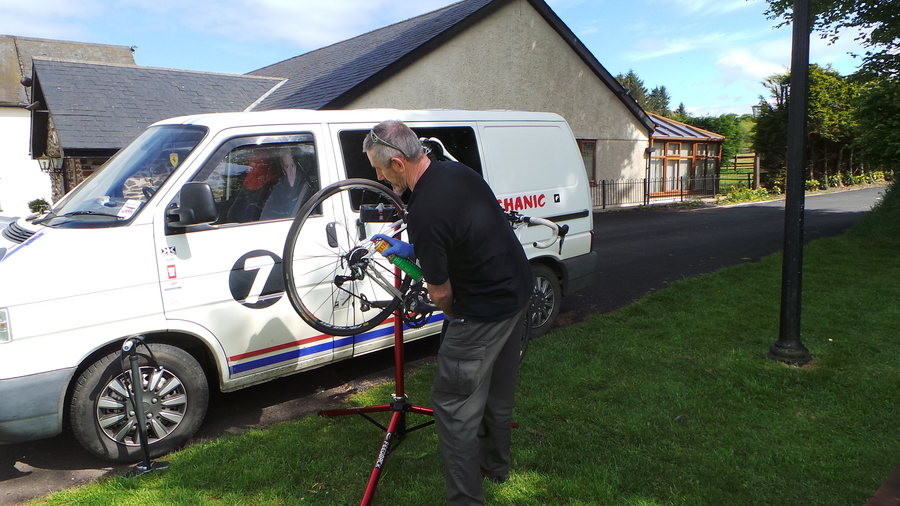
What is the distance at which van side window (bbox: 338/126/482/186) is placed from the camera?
459 centimetres

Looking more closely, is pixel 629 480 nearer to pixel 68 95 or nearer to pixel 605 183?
pixel 68 95

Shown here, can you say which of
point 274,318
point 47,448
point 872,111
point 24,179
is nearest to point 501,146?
point 274,318

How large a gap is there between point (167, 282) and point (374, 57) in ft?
48.4

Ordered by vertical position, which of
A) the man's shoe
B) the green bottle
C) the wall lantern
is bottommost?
the man's shoe

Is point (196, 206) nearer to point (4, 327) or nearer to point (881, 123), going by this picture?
point (4, 327)

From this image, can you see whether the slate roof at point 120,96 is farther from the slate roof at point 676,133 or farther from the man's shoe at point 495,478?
the slate roof at point 676,133

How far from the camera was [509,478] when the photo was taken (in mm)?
3477

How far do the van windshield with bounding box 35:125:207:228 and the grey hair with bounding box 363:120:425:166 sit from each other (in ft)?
5.92

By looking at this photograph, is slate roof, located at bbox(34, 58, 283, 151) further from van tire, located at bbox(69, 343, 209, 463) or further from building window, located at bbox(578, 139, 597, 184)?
building window, located at bbox(578, 139, 597, 184)

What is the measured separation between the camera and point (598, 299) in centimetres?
793

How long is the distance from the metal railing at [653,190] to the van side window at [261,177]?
19936mm

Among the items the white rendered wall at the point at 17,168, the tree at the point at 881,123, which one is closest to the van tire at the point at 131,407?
the tree at the point at 881,123

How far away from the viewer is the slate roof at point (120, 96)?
13305mm

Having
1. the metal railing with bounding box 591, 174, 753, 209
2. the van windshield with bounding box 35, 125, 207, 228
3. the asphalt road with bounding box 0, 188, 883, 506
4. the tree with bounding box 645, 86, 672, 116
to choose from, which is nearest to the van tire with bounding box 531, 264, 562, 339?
the asphalt road with bounding box 0, 188, 883, 506
